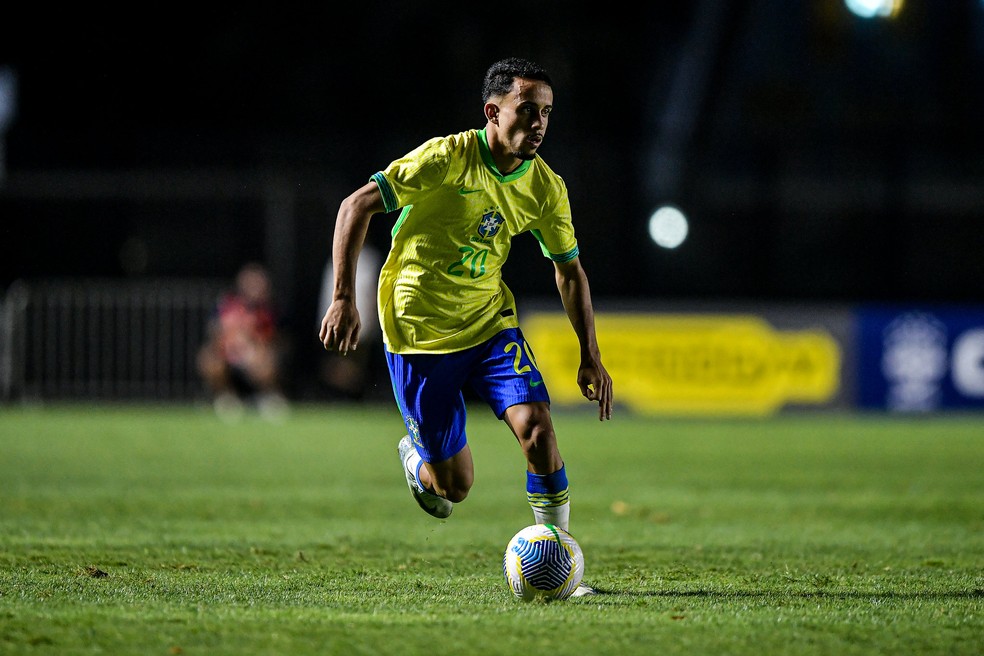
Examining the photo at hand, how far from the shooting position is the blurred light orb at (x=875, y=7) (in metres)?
14.4

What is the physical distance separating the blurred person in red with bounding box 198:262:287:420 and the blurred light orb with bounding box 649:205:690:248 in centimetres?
553

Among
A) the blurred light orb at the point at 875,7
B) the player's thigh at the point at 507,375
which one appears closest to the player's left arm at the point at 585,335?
the player's thigh at the point at 507,375

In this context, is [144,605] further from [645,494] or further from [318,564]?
[645,494]

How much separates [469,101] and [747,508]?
1452 centimetres

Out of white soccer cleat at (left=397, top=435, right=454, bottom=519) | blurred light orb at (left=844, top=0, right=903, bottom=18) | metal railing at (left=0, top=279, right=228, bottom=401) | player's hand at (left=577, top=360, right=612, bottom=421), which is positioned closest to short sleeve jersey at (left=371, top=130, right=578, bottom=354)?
player's hand at (left=577, top=360, right=612, bottom=421)

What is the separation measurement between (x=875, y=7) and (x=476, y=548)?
8928mm

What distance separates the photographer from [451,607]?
5707 millimetres

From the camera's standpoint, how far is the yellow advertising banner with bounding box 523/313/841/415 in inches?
733

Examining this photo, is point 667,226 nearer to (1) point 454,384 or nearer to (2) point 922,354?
(2) point 922,354

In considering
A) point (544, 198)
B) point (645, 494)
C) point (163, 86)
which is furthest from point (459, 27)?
point (544, 198)

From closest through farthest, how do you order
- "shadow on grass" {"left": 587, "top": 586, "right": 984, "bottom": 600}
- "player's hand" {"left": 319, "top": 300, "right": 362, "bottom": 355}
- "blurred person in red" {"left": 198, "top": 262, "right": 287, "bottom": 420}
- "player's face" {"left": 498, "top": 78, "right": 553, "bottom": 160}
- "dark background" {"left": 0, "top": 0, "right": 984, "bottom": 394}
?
1. "player's hand" {"left": 319, "top": 300, "right": 362, "bottom": 355}
2. "shadow on grass" {"left": 587, "top": 586, "right": 984, "bottom": 600}
3. "player's face" {"left": 498, "top": 78, "right": 553, "bottom": 160}
4. "blurred person in red" {"left": 198, "top": 262, "right": 287, "bottom": 420}
5. "dark background" {"left": 0, "top": 0, "right": 984, "bottom": 394}

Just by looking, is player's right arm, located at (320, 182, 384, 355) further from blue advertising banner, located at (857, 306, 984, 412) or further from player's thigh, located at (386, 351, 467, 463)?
blue advertising banner, located at (857, 306, 984, 412)

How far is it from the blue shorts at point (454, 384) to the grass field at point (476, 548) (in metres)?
0.66

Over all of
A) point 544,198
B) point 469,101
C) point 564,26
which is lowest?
point 544,198
